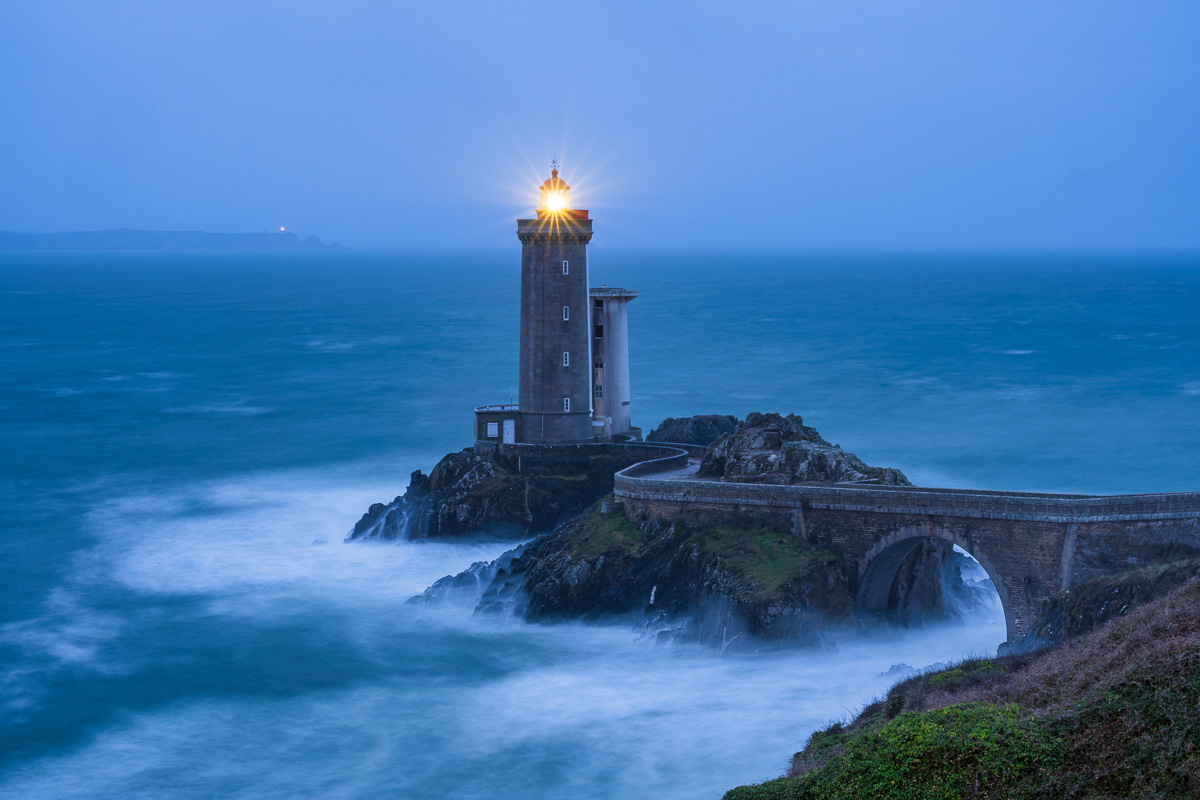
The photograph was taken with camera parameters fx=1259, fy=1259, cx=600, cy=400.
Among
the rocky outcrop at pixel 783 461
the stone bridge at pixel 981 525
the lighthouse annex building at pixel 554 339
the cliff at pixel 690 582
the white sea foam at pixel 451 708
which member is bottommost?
the white sea foam at pixel 451 708

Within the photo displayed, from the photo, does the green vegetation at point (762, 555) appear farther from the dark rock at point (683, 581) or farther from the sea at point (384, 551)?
the sea at point (384, 551)

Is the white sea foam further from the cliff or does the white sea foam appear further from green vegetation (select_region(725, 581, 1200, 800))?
green vegetation (select_region(725, 581, 1200, 800))

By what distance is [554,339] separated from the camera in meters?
47.2

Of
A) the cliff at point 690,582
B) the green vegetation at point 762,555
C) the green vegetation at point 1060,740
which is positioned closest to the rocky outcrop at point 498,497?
the cliff at point 690,582

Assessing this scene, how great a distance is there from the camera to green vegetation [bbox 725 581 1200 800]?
17.0 meters

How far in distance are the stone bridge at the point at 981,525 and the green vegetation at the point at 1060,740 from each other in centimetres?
995

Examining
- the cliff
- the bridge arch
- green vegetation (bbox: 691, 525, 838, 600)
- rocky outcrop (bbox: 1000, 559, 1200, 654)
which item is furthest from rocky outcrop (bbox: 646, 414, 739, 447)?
rocky outcrop (bbox: 1000, 559, 1200, 654)

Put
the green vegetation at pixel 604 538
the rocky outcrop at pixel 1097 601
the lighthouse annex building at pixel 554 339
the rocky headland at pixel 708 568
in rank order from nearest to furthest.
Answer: the rocky outcrop at pixel 1097 601 → the rocky headland at pixel 708 568 → the green vegetation at pixel 604 538 → the lighthouse annex building at pixel 554 339

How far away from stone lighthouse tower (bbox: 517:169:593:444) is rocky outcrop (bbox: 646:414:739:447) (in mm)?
4073

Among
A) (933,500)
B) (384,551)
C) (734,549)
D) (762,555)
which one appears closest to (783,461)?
(734,549)

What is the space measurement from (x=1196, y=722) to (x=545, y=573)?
2349cm

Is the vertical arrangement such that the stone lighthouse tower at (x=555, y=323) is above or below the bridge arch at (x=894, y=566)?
above

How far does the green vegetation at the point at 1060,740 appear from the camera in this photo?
1697 cm

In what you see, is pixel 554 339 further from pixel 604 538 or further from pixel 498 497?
pixel 604 538
